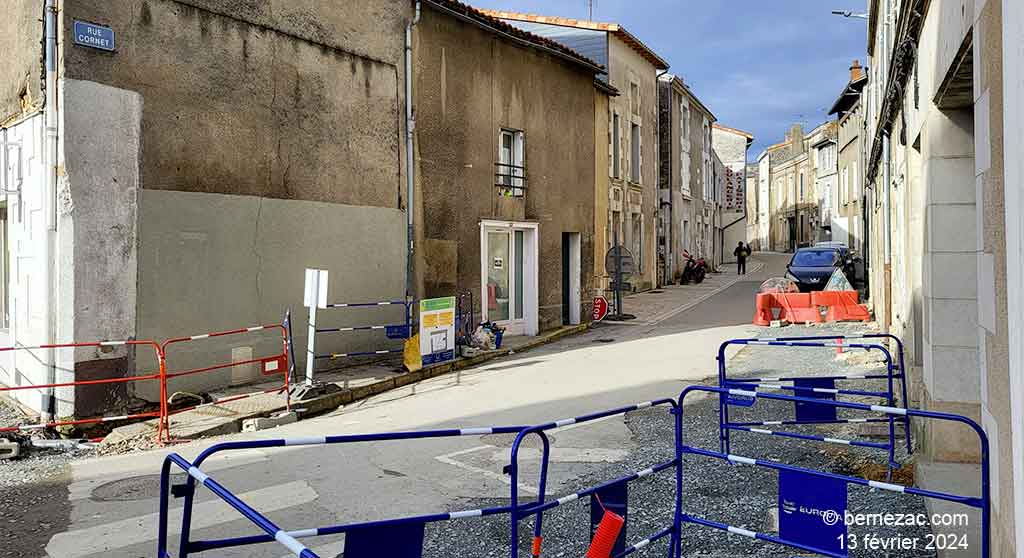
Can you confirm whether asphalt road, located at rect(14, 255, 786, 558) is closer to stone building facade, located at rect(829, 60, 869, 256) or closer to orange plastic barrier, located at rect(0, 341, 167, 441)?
orange plastic barrier, located at rect(0, 341, 167, 441)

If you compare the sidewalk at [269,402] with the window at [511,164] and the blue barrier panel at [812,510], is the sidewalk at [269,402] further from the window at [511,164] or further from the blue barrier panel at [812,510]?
the blue barrier panel at [812,510]

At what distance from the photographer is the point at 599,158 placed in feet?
71.1

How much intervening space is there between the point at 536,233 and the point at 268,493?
461 inches

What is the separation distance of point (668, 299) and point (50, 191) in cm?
1979

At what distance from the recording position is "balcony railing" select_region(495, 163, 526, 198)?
53.4ft

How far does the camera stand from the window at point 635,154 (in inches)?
1093

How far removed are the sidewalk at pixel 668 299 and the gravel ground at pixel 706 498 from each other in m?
11.5

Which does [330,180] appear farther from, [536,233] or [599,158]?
[599,158]

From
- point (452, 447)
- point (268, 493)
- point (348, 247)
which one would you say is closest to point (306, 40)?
point (348, 247)

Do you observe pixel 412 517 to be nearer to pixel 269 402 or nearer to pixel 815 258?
pixel 269 402

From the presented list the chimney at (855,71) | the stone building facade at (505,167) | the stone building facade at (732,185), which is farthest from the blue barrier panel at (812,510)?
the stone building facade at (732,185)

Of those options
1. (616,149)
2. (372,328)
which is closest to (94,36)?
(372,328)

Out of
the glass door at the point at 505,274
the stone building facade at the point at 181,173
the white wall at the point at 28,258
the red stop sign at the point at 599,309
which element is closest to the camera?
the stone building facade at the point at 181,173

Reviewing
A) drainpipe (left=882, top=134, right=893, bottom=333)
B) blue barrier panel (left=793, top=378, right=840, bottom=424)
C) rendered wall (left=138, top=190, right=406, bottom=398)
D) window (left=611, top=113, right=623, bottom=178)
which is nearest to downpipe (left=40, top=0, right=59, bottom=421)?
rendered wall (left=138, top=190, right=406, bottom=398)
